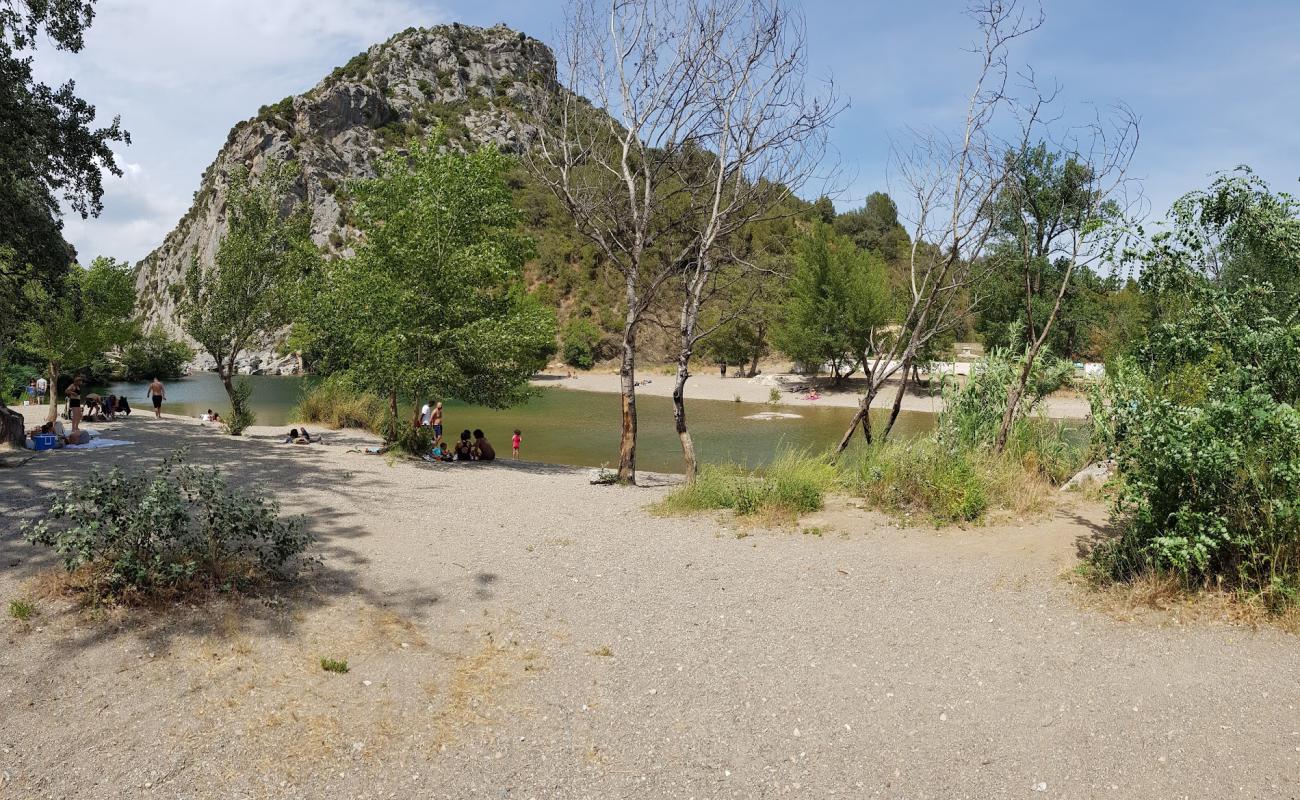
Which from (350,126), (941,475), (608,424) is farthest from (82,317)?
(350,126)

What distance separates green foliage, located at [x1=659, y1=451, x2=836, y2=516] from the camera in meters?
9.84

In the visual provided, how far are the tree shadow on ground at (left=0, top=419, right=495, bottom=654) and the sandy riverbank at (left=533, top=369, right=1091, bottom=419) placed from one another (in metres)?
32.2

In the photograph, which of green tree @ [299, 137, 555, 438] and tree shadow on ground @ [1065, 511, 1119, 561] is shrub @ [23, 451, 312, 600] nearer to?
tree shadow on ground @ [1065, 511, 1119, 561]

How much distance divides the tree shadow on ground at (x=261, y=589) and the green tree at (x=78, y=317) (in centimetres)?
447

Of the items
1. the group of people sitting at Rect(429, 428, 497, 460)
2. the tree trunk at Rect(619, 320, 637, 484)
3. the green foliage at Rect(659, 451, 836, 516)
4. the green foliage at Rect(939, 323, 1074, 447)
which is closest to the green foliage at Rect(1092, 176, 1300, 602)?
the green foliage at Rect(659, 451, 836, 516)

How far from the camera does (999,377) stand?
13258 mm

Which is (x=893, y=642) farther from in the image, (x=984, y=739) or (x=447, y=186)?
(x=447, y=186)

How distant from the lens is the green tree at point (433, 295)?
52.8 feet

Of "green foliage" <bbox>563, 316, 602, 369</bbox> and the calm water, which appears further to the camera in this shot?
"green foliage" <bbox>563, 316, 602, 369</bbox>

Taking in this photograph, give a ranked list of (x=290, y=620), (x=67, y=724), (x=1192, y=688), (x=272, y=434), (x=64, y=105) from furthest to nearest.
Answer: (x=272, y=434) → (x=64, y=105) → (x=290, y=620) → (x=1192, y=688) → (x=67, y=724)

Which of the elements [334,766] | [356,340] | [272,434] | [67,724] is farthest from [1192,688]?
[272,434]

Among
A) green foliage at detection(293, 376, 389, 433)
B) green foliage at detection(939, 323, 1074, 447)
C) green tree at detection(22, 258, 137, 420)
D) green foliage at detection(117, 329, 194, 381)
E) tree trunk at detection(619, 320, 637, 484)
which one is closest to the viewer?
green foliage at detection(939, 323, 1074, 447)

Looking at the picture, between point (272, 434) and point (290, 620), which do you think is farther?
point (272, 434)

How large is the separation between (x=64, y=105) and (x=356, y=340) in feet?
20.4
